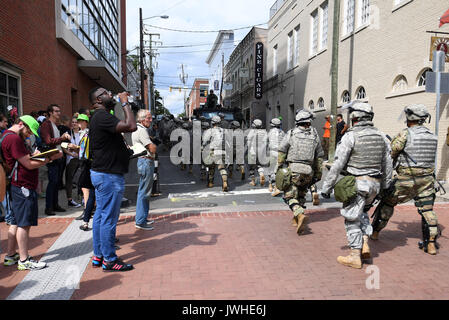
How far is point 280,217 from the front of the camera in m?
6.10

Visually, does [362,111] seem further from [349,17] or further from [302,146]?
[349,17]

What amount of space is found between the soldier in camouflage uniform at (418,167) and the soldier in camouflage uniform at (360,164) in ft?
1.48

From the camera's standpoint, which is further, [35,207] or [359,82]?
[359,82]

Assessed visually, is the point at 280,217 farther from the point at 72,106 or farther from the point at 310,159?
the point at 72,106

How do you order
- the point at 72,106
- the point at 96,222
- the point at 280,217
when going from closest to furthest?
the point at 96,222 → the point at 280,217 → the point at 72,106

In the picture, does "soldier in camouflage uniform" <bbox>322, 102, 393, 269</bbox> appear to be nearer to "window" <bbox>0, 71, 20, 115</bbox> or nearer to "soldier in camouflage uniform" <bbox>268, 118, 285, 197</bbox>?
"soldier in camouflage uniform" <bbox>268, 118, 285, 197</bbox>

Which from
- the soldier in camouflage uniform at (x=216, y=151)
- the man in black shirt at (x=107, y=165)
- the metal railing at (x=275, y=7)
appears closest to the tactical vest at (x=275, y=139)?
the soldier in camouflage uniform at (x=216, y=151)

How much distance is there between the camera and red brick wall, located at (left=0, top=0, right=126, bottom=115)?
895 centimetres

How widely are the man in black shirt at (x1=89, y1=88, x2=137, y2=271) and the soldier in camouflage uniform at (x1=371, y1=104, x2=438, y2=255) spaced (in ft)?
11.0

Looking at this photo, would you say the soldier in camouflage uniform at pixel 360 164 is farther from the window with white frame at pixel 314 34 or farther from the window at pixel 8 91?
the window with white frame at pixel 314 34

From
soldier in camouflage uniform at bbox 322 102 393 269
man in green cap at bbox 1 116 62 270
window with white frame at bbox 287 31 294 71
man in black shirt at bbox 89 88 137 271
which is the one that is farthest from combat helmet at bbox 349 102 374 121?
window with white frame at bbox 287 31 294 71
